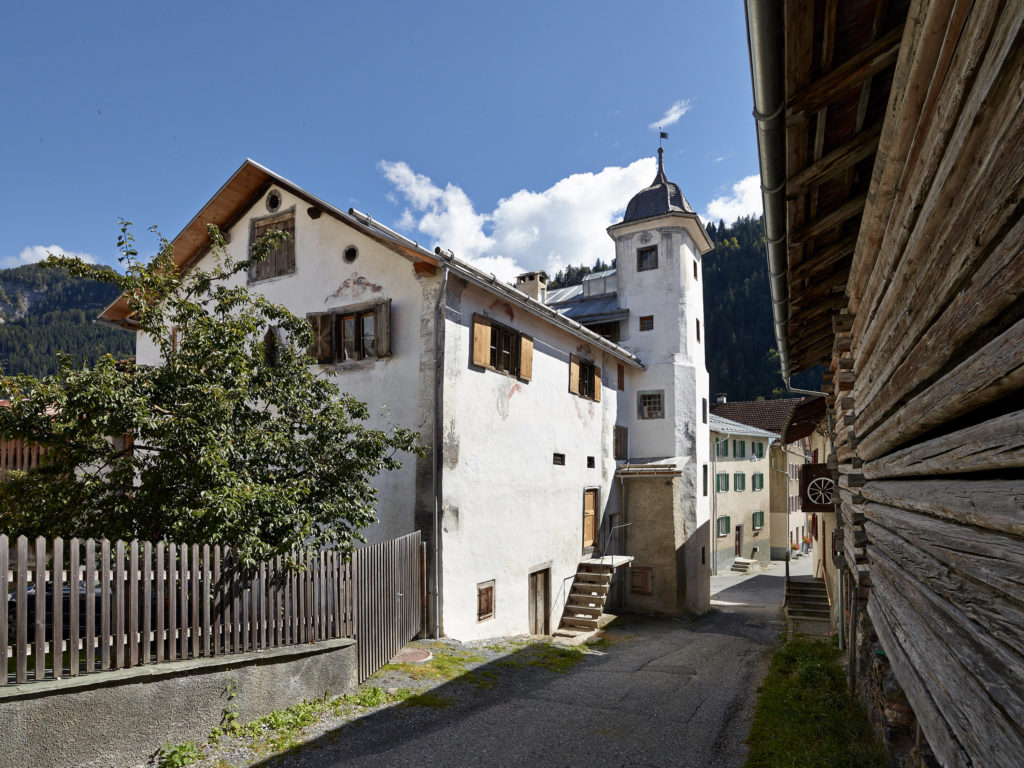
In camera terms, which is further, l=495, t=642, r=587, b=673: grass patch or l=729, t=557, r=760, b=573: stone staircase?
l=729, t=557, r=760, b=573: stone staircase

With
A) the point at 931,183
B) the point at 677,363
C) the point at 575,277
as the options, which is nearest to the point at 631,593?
the point at 677,363

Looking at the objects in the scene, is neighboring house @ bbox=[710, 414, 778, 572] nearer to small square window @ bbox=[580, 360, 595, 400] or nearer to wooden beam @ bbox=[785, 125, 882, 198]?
small square window @ bbox=[580, 360, 595, 400]

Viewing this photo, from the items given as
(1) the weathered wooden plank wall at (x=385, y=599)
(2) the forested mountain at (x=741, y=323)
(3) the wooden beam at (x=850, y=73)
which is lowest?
(1) the weathered wooden plank wall at (x=385, y=599)

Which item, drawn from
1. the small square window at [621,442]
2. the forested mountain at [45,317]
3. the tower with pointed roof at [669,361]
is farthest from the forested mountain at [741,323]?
the forested mountain at [45,317]

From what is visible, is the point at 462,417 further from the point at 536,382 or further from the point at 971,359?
the point at 971,359

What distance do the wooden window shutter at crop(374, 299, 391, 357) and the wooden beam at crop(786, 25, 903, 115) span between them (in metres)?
10.7

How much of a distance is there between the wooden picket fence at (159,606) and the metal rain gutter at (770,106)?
6499 mm

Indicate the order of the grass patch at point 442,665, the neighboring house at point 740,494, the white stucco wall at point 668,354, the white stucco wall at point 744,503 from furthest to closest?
the white stucco wall at point 744,503 < the neighboring house at point 740,494 < the white stucco wall at point 668,354 < the grass patch at point 442,665

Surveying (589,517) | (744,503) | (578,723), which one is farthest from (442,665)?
(744,503)

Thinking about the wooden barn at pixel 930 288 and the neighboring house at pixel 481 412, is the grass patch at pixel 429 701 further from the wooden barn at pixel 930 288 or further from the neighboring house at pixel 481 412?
the wooden barn at pixel 930 288

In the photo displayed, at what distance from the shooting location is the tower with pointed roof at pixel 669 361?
22516mm

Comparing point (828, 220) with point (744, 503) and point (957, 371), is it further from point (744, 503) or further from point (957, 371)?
point (744, 503)

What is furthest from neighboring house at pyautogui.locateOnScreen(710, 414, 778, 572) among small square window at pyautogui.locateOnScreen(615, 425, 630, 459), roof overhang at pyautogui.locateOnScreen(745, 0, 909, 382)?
roof overhang at pyautogui.locateOnScreen(745, 0, 909, 382)

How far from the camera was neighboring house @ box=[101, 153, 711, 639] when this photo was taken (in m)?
13.4
